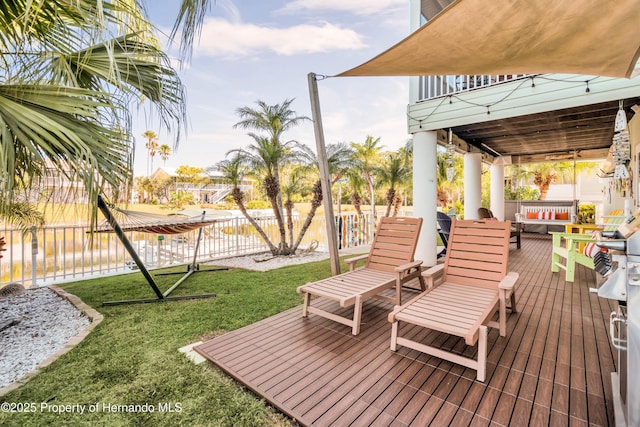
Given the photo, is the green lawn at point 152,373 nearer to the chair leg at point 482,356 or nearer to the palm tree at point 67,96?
the palm tree at point 67,96

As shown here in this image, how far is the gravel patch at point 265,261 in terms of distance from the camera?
24.7ft

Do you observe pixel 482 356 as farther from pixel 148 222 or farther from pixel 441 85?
pixel 441 85

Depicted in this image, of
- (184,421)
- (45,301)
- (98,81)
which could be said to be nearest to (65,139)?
(98,81)

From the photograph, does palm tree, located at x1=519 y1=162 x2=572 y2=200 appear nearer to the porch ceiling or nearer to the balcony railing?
the porch ceiling

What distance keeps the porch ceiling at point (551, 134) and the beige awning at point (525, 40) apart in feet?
12.9

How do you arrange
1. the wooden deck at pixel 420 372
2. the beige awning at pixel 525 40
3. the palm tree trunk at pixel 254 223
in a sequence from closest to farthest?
the wooden deck at pixel 420 372 < the beige awning at pixel 525 40 < the palm tree trunk at pixel 254 223

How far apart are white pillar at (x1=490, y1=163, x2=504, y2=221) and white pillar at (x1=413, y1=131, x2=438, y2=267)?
689cm

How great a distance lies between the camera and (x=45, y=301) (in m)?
4.67

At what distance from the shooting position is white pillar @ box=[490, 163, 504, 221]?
12.2 meters

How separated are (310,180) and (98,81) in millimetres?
7148

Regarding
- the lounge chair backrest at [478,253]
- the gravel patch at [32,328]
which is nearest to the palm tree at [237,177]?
the gravel patch at [32,328]

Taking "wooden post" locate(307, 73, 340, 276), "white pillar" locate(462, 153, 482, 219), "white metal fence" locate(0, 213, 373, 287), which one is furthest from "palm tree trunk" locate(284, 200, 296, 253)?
"white pillar" locate(462, 153, 482, 219)

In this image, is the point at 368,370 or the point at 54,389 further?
the point at 368,370

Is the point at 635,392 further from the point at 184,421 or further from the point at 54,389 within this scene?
the point at 54,389
